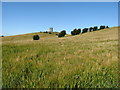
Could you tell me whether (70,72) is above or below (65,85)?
above

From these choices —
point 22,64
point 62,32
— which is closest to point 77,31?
point 62,32

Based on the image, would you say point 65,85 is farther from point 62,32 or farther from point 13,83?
point 62,32

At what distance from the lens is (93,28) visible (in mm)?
118750

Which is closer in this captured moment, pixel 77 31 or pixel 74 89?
pixel 74 89

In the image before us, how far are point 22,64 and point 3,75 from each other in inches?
33.3

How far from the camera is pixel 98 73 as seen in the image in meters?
3.25

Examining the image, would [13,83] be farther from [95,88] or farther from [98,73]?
[98,73]

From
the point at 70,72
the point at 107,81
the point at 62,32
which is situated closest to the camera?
the point at 107,81

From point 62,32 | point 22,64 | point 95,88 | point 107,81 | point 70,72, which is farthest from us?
point 62,32

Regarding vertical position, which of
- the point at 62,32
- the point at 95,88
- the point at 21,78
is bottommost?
the point at 95,88

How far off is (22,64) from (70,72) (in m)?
1.81

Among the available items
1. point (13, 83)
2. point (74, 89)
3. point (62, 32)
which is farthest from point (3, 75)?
point (62, 32)

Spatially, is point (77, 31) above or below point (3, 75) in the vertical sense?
above

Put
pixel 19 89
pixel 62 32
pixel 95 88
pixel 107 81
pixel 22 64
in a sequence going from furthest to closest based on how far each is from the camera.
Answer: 1. pixel 62 32
2. pixel 22 64
3. pixel 107 81
4. pixel 95 88
5. pixel 19 89
